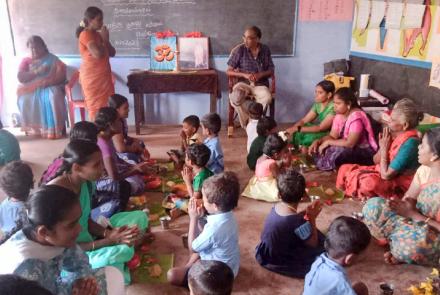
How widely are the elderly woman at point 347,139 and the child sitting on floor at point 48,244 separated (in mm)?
2886

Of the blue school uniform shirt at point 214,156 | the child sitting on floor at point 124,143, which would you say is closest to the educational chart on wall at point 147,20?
the child sitting on floor at point 124,143

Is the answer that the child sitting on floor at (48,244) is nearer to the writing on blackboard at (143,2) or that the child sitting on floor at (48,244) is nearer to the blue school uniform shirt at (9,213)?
the blue school uniform shirt at (9,213)

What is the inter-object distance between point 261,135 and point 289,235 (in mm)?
1638

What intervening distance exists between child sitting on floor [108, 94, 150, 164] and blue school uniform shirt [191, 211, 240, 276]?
1.81m

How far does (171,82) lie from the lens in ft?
17.3

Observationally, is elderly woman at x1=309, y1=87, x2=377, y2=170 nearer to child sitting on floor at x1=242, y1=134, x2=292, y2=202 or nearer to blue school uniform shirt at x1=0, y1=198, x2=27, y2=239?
child sitting on floor at x1=242, y1=134, x2=292, y2=202

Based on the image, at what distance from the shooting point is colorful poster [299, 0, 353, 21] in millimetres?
5570

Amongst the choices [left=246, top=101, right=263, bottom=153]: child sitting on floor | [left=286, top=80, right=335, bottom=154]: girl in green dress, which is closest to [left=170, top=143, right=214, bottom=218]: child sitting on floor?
[left=246, top=101, right=263, bottom=153]: child sitting on floor

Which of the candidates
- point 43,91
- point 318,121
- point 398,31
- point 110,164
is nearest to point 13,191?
point 110,164

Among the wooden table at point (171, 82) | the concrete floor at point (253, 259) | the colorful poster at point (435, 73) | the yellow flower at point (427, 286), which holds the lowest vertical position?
the concrete floor at point (253, 259)

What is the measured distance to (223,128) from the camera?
18.8ft

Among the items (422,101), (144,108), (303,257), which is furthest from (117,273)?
(144,108)

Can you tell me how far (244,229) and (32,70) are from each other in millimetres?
3734

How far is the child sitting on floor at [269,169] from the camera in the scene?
347 centimetres
